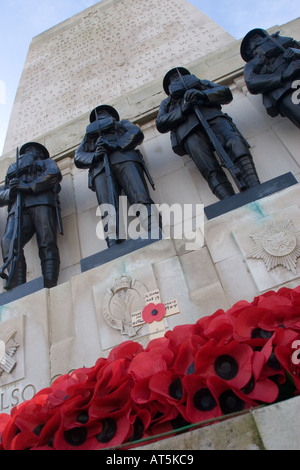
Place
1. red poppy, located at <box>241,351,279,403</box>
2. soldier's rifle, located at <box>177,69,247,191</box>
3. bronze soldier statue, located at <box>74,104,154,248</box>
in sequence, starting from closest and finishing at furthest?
red poppy, located at <box>241,351,279,403</box>, soldier's rifle, located at <box>177,69,247,191</box>, bronze soldier statue, located at <box>74,104,154,248</box>

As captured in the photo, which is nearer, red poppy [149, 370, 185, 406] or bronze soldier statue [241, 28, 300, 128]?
red poppy [149, 370, 185, 406]

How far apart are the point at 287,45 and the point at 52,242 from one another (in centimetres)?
384

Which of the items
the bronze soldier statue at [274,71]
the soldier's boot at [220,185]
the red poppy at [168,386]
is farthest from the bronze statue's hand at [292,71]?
the red poppy at [168,386]

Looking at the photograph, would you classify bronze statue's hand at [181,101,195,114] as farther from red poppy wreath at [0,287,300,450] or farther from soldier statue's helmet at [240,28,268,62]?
red poppy wreath at [0,287,300,450]

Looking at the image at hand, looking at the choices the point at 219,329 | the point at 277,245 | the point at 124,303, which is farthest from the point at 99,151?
the point at 219,329

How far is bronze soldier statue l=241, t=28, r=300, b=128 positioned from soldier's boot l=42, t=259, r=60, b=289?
3.19m

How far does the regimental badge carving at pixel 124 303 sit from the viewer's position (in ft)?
9.83

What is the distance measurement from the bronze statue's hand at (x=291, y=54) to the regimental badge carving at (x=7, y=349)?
4.22m

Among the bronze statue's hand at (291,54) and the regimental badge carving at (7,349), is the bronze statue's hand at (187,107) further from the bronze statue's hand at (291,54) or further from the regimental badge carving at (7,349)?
the regimental badge carving at (7,349)

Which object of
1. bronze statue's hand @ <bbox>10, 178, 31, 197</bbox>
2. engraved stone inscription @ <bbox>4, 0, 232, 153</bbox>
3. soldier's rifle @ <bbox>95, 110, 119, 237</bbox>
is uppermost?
bronze statue's hand @ <bbox>10, 178, 31, 197</bbox>

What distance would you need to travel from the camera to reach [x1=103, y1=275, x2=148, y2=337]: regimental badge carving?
2996 mm

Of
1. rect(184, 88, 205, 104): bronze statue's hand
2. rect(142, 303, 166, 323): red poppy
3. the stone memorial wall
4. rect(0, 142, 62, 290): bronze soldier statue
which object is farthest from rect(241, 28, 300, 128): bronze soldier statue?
rect(142, 303, 166, 323): red poppy

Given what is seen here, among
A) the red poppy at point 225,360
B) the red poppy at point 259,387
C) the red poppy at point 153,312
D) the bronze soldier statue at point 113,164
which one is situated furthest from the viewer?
the bronze soldier statue at point 113,164
